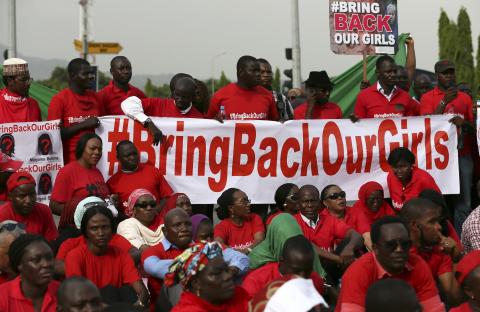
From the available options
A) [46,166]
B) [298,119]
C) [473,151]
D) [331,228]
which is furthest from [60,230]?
[473,151]

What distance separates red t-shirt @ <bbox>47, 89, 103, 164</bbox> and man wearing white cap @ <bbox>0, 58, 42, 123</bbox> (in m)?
0.27

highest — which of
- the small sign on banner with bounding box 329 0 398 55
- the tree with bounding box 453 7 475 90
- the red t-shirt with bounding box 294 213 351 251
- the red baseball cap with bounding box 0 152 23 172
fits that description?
the tree with bounding box 453 7 475 90

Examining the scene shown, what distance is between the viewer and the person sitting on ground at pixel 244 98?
10359 mm

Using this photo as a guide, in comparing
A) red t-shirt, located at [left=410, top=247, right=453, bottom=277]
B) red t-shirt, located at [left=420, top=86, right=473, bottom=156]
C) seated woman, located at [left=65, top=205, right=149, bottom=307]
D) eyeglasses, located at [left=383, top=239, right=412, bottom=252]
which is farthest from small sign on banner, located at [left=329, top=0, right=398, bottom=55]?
eyeglasses, located at [left=383, top=239, right=412, bottom=252]

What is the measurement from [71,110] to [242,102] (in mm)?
1797

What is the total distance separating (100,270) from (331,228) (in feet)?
8.54

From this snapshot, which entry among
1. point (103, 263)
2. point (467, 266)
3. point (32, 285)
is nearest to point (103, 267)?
point (103, 263)

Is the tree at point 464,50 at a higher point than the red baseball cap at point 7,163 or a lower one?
higher

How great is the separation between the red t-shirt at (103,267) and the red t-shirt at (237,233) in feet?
5.73

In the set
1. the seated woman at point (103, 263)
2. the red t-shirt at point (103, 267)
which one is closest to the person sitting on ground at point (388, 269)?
the seated woman at point (103, 263)

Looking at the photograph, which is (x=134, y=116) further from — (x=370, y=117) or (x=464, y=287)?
(x=464, y=287)

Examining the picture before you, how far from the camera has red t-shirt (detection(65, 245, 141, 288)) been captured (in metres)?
7.41

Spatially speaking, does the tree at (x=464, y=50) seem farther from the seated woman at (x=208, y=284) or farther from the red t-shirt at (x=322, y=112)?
the seated woman at (x=208, y=284)

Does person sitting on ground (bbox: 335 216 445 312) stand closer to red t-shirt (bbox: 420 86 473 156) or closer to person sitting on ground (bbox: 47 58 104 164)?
person sitting on ground (bbox: 47 58 104 164)
